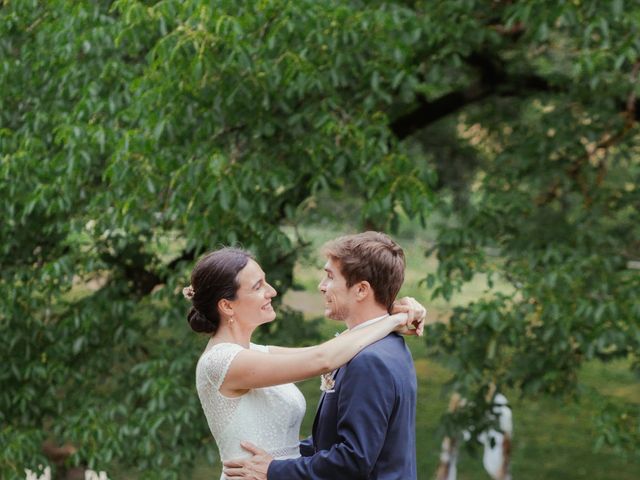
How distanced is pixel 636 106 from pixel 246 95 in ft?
9.33

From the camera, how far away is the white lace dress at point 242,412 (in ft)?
9.59

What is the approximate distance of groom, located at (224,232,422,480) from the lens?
2623 millimetres

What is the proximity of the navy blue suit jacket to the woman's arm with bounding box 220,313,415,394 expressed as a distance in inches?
1.1

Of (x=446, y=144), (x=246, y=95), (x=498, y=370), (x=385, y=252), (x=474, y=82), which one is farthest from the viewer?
(x=446, y=144)

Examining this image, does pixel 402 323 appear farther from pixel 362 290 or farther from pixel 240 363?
pixel 240 363

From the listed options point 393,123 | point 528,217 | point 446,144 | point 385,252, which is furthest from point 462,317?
point 446,144

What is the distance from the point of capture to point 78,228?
6.43m

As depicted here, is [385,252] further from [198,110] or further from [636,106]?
[636,106]

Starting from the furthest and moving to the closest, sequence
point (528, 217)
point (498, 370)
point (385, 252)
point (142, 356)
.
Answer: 1. point (142, 356)
2. point (528, 217)
3. point (498, 370)
4. point (385, 252)

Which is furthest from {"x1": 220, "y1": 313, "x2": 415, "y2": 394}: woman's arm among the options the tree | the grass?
the grass

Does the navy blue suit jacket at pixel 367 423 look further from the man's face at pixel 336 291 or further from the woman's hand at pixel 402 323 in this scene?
the man's face at pixel 336 291

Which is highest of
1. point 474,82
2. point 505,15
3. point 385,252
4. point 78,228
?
point 385,252

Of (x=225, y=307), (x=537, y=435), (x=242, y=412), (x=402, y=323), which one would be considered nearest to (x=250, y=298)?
(x=225, y=307)

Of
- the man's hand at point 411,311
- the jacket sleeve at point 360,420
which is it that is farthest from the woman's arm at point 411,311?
the jacket sleeve at point 360,420
